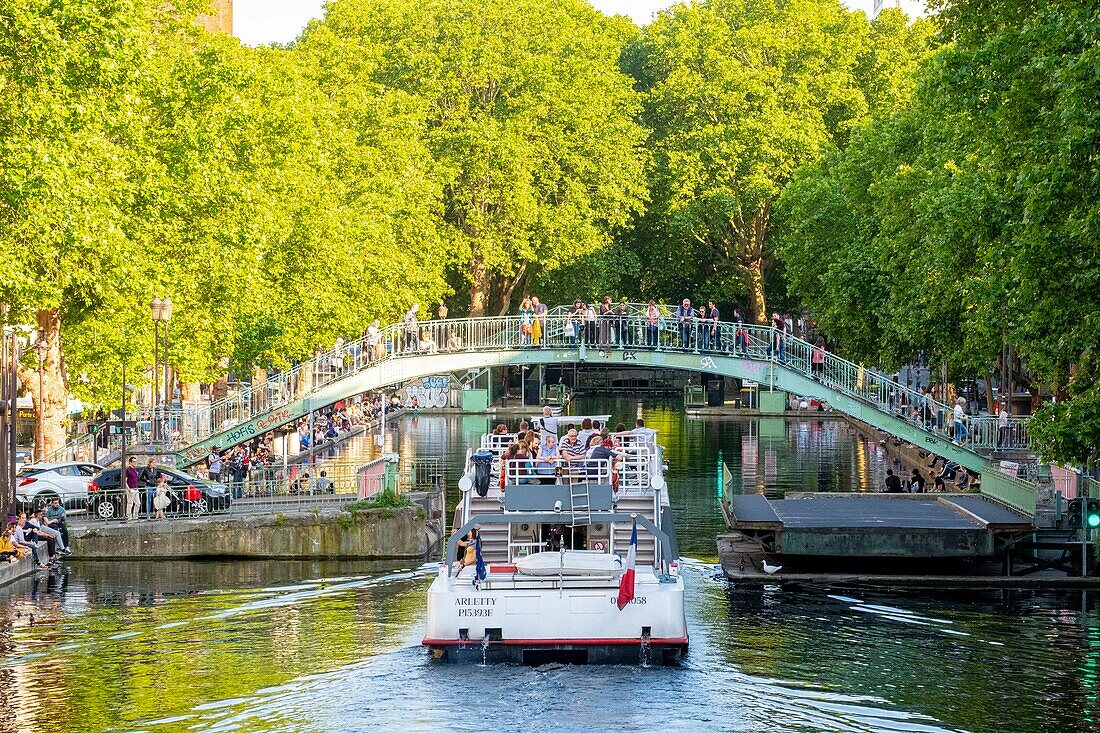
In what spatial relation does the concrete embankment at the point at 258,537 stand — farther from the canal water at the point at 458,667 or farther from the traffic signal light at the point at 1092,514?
the traffic signal light at the point at 1092,514

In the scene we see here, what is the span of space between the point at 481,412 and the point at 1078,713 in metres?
73.2

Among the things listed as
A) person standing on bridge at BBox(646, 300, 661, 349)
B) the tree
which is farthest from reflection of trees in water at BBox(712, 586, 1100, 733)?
the tree

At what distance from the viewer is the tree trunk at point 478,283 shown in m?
96.7

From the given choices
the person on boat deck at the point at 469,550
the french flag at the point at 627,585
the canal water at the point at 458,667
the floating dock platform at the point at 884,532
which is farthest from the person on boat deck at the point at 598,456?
the floating dock platform at the point at 884,532

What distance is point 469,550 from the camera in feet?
107

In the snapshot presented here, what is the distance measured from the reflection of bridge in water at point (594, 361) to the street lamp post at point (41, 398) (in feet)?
3.18

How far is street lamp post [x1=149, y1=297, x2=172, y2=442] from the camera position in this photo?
48.9 metres

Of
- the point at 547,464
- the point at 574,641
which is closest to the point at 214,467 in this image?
the point at 547,464

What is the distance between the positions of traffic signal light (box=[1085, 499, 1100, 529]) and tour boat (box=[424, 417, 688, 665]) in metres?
10.5

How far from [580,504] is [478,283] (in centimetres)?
6498

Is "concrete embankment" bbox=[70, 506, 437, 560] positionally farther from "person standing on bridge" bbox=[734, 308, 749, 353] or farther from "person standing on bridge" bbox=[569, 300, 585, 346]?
"person standing on bridge" bbox=[734, 308, 749, 353]

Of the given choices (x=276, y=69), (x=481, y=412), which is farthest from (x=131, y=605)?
(x=481, y=412)

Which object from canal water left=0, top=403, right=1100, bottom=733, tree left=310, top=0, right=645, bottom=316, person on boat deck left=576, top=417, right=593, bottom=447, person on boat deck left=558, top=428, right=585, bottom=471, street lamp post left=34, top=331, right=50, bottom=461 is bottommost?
canal water left=0, top=403, right=1100, bottom=733

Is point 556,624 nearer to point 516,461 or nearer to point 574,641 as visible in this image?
point 574,641
